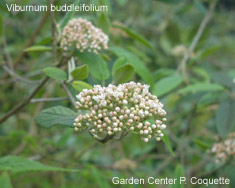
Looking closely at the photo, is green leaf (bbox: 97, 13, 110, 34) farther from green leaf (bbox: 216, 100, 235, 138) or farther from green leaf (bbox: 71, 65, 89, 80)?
green leaf (bbox: 216, 100, 235, 138)

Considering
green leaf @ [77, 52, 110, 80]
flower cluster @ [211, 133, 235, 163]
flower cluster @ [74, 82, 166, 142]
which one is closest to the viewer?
flower cluster @ [74, 82, 166, 142]

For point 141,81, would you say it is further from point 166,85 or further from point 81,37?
point 81,37

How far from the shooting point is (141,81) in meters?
2.67

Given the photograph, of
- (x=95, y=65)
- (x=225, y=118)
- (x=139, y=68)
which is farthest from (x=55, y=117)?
(x=225, y=118)

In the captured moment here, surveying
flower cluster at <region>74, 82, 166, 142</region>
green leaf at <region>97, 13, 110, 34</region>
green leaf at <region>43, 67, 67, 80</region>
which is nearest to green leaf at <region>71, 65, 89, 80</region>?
green leaf at <region>43, 67, 67, 80</region>

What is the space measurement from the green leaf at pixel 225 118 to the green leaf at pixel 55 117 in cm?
95

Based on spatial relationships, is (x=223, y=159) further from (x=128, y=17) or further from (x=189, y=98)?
(x=128, y=17)

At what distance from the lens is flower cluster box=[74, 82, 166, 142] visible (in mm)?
955

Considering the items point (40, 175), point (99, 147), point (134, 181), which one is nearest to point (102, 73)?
point (134, 181)

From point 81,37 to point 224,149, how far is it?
994mm

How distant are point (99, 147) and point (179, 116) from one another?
3.68 feet

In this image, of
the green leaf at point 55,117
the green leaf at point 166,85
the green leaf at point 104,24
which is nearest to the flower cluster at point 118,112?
the green leaf at point 55,117

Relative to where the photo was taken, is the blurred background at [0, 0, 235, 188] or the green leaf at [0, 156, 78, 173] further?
the blurred background at [0, 0, 235, 188]

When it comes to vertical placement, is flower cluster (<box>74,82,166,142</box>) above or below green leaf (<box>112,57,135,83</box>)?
below
